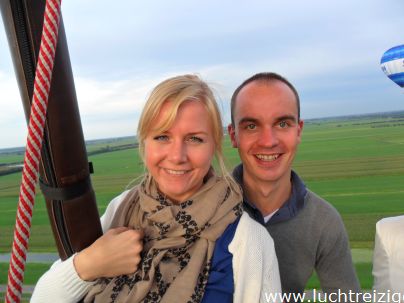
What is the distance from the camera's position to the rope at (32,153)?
111 centimetres

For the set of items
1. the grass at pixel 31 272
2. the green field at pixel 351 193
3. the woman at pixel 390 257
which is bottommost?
the green field at pixel 351 193

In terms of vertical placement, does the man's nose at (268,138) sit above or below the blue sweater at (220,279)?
above

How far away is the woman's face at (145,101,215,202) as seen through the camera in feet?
5.59

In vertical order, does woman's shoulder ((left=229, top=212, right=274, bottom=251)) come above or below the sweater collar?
above

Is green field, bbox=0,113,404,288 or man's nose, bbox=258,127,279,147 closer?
man's nose, bbox=258,127,279,147

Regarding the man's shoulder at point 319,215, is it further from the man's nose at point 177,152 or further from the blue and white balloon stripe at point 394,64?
the blue and white balloon stripe at point 394,64

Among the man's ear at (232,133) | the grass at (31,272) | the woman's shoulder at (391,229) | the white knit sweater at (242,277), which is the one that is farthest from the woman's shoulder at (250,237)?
the grass at (31,272)

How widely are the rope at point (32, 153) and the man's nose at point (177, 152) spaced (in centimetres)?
70

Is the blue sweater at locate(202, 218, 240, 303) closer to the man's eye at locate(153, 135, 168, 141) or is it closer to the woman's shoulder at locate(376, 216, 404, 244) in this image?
the man's eye at locate(153, 135, 168, 141)

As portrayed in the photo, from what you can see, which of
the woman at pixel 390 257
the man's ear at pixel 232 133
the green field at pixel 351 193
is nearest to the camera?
the woman at pixel 390 257

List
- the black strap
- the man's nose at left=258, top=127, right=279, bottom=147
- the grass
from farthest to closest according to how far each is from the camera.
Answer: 1. the grass
2. the man's nose at left=258, top=127, right=279, bottom=147
3. the black strap

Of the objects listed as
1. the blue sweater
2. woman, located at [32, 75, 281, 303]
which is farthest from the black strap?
the blue sweater

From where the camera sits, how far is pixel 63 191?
145 cm

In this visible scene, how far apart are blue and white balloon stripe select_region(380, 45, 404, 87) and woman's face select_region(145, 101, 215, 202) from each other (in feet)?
44.2
